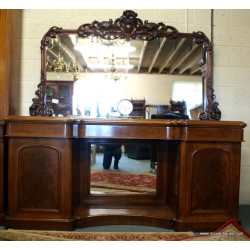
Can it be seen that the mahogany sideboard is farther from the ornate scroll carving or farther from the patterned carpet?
the ornate scroll carving

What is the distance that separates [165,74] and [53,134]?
1.20 meters

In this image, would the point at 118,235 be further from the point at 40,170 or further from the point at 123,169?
the point at 40,170

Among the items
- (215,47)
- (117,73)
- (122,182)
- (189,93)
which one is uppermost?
(215,47)

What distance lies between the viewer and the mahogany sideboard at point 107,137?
6.69 ft

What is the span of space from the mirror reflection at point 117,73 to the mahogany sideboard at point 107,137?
422 millimetres

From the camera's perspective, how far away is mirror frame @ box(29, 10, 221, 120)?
2.44 meters

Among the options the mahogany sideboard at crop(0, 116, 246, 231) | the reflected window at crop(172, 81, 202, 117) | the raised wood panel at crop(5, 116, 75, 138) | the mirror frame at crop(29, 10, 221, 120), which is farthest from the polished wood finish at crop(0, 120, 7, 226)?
the reflected window at crop(172, 81, 202, 117)

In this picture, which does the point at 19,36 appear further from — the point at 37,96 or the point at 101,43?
the point at 101,43

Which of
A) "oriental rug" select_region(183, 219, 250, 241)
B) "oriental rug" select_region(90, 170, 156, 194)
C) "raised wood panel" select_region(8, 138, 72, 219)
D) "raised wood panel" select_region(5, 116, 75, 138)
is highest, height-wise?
"raised wood panel" select_region(5, 116, 75, 138)

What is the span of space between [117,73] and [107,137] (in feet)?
2.41

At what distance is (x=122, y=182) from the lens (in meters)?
2.60

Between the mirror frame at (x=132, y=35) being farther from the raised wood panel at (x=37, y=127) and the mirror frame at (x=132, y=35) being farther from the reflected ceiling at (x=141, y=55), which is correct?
the raised wood panel at (x=37, y=127)

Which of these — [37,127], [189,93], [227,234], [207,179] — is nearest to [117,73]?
[189,93]

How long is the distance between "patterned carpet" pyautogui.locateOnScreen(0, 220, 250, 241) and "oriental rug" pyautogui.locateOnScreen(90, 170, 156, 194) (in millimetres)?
560
